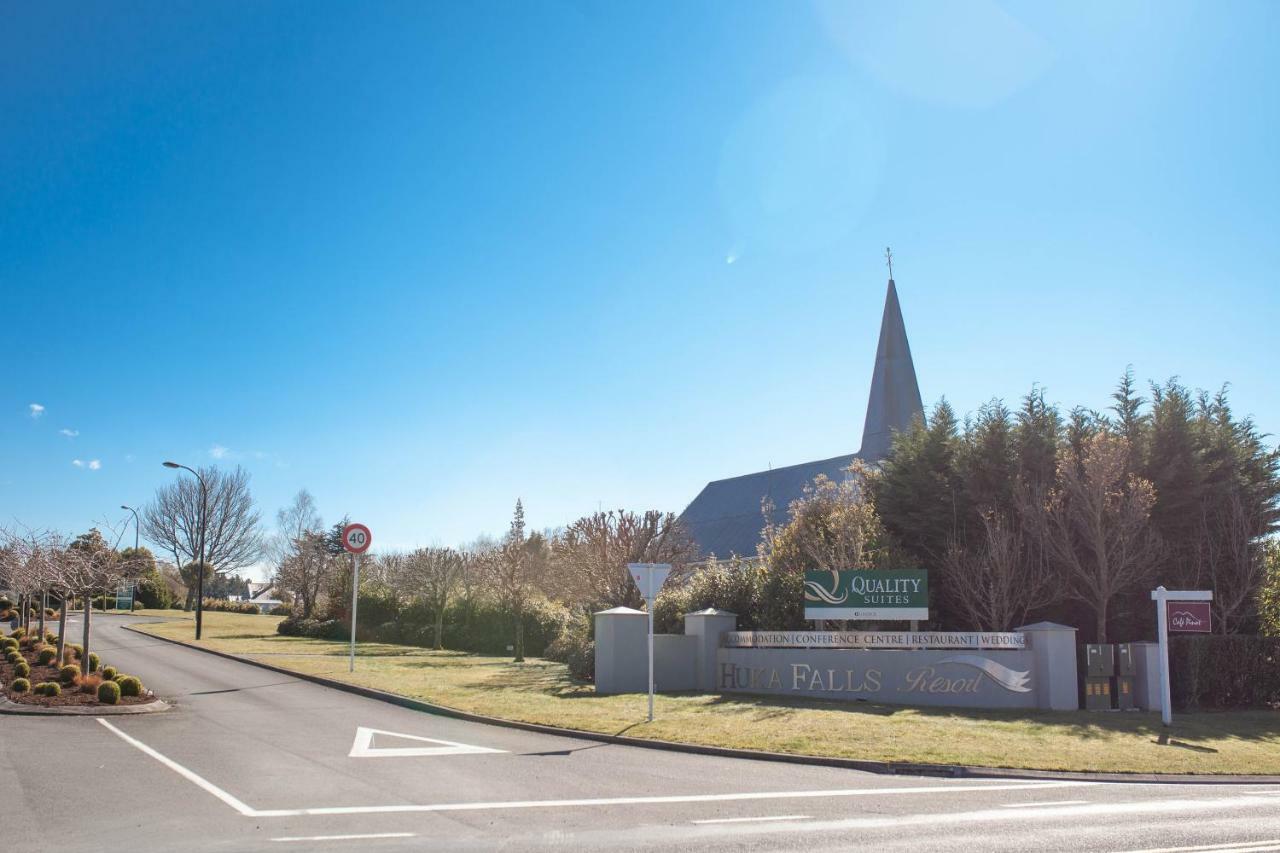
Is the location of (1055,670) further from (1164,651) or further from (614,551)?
(614,551)

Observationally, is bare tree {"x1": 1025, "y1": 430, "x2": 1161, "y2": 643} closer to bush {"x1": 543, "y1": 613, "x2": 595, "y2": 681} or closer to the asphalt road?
the asphalt road

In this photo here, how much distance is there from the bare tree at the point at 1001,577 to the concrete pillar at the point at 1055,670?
145 inches

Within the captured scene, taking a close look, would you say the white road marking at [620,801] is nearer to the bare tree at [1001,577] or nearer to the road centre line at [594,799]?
the road centre line at [594,799]

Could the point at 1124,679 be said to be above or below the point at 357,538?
below

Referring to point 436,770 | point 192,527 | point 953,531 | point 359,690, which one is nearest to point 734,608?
point 953,531

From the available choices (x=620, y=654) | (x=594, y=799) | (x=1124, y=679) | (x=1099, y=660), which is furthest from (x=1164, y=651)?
(x=594, y=799)

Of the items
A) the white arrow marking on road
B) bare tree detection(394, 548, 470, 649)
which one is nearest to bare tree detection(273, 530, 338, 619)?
bare tree detection(394, 548, 470, 649)

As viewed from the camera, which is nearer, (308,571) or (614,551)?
(614,551)

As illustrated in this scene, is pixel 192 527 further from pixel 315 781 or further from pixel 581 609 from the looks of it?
pixel 315 781

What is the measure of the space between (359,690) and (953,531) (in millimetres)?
15618

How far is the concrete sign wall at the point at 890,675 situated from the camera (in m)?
16.6

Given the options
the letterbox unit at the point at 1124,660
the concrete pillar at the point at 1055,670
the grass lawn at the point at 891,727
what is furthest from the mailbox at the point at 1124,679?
the concrete pillar at the point at 1055,670

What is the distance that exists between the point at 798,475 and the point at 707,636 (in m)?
33.0

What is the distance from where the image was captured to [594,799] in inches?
343
